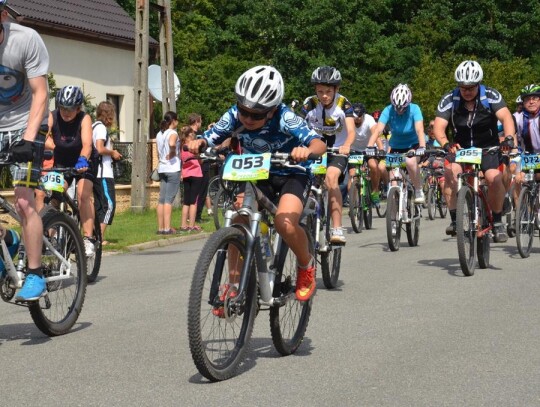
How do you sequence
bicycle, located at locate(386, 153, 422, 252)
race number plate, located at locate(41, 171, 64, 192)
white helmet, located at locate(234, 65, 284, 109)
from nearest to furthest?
1. white helmet, located at locate(234, 65, 284, 109)
2. race number plate, located at locate(41, 171, 64, 192)
3. bicycle, located at locate(386, 153, 422, 252)

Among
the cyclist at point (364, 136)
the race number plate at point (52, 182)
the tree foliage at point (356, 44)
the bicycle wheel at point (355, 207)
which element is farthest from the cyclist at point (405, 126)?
the tree foliage at point (356, 44)

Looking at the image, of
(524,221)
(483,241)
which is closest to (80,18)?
(524,221)

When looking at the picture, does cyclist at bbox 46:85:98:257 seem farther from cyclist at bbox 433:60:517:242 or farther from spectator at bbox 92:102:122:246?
cyclist at bbox 433:60:517:242

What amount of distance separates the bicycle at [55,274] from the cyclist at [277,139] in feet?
4.38

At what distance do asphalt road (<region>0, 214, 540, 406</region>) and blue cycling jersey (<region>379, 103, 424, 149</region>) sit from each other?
4.08 meters

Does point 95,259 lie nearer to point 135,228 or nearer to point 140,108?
point 135,228

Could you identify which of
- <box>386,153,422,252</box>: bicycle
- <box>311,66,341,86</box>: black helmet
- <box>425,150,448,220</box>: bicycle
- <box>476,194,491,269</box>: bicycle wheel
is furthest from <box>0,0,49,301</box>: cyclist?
<box>425,150,448,220</box>: bicycle

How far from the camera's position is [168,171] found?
1752 cm

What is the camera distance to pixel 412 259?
13328 mm

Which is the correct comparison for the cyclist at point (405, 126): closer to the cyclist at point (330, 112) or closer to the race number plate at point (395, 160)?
the race number plate at point (395, 160)

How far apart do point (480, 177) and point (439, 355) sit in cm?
535

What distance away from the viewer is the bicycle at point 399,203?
14422 mm

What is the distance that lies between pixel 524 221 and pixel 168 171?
5938 mm

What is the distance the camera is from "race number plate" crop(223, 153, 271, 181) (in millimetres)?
Result: 6520
